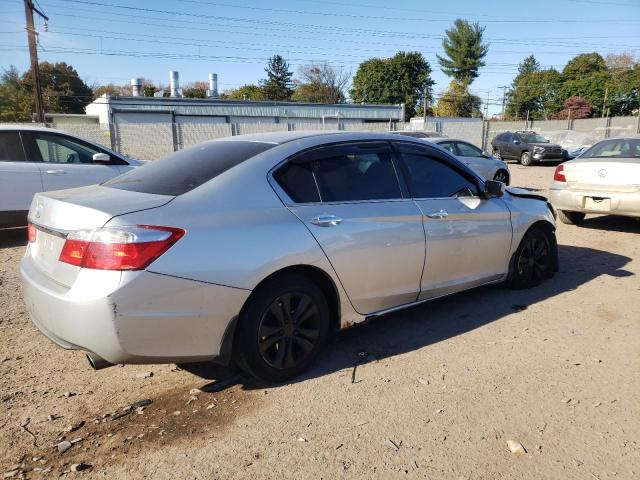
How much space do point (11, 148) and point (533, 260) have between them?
706cm

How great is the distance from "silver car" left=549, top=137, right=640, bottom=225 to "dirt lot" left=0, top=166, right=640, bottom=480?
3427 mm

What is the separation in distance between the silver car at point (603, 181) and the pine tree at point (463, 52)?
78.0 meters

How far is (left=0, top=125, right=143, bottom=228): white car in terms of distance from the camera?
7066mm

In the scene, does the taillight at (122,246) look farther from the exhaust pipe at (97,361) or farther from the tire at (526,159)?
the tire at (526,159)

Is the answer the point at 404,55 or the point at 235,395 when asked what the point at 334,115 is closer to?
the point at 404,55

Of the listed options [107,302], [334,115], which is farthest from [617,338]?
[334,115]

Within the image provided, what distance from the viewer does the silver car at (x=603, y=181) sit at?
7.11 meters

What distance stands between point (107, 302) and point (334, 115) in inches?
1895

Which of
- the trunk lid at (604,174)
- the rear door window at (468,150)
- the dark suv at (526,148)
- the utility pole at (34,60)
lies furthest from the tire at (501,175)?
the utility pole at (34,60)

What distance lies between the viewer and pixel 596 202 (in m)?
7.50

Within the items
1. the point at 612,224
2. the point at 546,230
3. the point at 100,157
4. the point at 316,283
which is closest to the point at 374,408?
the point at 316,283

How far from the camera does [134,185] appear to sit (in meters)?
3.34

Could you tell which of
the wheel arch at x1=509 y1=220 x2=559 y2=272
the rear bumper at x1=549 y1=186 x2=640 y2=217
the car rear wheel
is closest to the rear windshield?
the wheel arch at x1=509 y1=220 x2=559 y2=272

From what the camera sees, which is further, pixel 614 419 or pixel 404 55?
pixel 404 55
